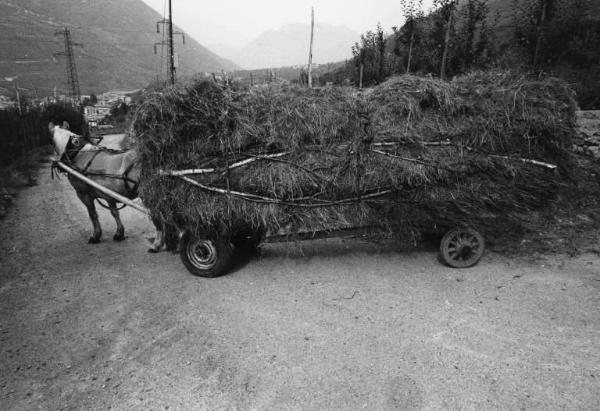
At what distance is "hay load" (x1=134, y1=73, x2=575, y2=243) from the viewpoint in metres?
4.27

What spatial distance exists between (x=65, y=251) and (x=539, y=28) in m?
15.3

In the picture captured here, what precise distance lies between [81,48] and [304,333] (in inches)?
5566

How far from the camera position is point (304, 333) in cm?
362

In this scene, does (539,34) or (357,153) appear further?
(539,34)

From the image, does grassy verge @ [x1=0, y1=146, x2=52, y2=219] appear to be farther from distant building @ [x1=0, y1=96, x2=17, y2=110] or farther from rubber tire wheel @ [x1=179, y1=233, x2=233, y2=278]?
distant building @ [x1=0, y1=96, x2=17, y2=110]

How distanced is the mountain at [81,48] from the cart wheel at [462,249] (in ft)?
221

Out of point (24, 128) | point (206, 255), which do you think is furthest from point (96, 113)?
point (206, 255)

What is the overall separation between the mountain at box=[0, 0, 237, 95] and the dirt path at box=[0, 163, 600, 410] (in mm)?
65147

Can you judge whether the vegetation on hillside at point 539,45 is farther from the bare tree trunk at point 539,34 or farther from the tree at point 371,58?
the tree at point 371,58

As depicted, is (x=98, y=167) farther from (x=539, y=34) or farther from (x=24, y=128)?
(x=24, y=128)

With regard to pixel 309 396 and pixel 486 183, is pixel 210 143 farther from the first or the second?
pixel 486 183

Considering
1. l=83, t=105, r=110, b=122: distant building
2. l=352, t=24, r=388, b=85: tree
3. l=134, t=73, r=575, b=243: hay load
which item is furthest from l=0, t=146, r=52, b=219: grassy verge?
l=83, t=105, r=110, b=122: distant building

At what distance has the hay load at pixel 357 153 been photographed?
4.27 metres

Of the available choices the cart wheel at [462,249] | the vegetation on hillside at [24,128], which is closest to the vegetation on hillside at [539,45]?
the cart wheel at [462,249]
